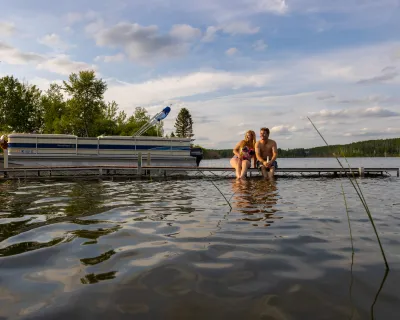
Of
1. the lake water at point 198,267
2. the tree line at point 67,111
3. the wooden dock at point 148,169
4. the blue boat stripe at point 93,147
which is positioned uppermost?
the tree line at point 67,111

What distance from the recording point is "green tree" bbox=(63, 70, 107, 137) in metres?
37.6

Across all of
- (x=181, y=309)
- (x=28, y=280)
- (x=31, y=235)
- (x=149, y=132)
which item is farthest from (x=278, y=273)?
(x=149, y=132)

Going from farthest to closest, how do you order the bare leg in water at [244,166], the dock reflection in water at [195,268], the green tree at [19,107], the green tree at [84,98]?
the green tree at [19,107], the green tree at [84,98], the bare leg in water at [244,166], the dock reflection in water at [195,268]

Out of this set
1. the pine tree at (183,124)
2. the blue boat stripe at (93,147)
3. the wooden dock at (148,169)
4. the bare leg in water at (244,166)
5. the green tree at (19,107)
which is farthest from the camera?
the pine tree at (183,124)

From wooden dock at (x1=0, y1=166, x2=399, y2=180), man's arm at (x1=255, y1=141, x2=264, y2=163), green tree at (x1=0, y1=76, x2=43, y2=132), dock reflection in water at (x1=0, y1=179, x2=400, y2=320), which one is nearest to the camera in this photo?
dock reflection in water at (x1=0, y1=179, x2=400, y2=320)

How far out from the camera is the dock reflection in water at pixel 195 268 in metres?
1.77

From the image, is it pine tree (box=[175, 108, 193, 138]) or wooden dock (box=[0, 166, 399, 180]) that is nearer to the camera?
wooden dock (box=[0, 166, 399, 180])

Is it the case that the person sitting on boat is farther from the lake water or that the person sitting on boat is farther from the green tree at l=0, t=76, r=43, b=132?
the green tree at l=0, t=76, r=43, b=132

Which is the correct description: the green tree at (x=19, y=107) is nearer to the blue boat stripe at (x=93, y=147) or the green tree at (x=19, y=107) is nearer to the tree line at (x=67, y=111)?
the tree line at (x=67, y=111)

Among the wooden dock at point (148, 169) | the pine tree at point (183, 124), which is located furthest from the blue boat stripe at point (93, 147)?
the pine tree at point (183, 124)

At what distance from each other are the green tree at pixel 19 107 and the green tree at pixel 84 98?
39.7 feet

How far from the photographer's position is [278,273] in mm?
2291

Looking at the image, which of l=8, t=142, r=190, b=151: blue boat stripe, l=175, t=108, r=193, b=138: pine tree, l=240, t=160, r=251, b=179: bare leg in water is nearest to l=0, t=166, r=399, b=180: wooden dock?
l=240, t=160, r=251, b=179: bare leg in water

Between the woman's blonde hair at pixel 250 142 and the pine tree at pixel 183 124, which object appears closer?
the woman's blonde hair at pixel 250 142
